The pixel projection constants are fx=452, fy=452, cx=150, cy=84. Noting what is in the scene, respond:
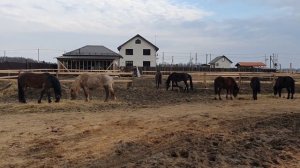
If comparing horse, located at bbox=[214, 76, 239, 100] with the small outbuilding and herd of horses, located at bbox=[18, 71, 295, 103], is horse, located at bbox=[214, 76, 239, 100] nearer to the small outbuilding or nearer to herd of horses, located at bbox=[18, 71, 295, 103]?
herd of horses, located at bbox=[18, 71, 295, 103]

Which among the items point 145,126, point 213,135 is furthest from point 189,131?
point 145,126

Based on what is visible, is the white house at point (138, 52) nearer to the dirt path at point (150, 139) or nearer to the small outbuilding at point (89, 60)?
the small outbuilding at point (89, 60)

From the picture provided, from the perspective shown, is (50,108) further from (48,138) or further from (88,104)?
(48,138)

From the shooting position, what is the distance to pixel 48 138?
10.5 metres

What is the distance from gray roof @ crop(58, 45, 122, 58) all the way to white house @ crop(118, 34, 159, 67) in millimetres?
14795

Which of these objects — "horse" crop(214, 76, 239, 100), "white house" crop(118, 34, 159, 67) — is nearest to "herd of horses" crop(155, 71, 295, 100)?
"horse" crop(214, 76, 239, 100)

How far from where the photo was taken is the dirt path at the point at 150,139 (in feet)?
27.9

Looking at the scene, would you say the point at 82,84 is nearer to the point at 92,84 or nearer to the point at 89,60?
the point at 92,84

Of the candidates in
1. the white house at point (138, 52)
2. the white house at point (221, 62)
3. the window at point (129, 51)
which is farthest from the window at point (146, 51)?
the white house at point (221, 62)

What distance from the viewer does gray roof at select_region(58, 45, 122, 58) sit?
57625mm

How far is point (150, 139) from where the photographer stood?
10.2m

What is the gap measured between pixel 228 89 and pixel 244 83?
10553 millimetres

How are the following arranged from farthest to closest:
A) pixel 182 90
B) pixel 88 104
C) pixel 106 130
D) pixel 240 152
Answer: pixel 182 90
pixel 88 104
pixel 106 130
pixel 240 152

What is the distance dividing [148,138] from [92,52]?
4963 cm
